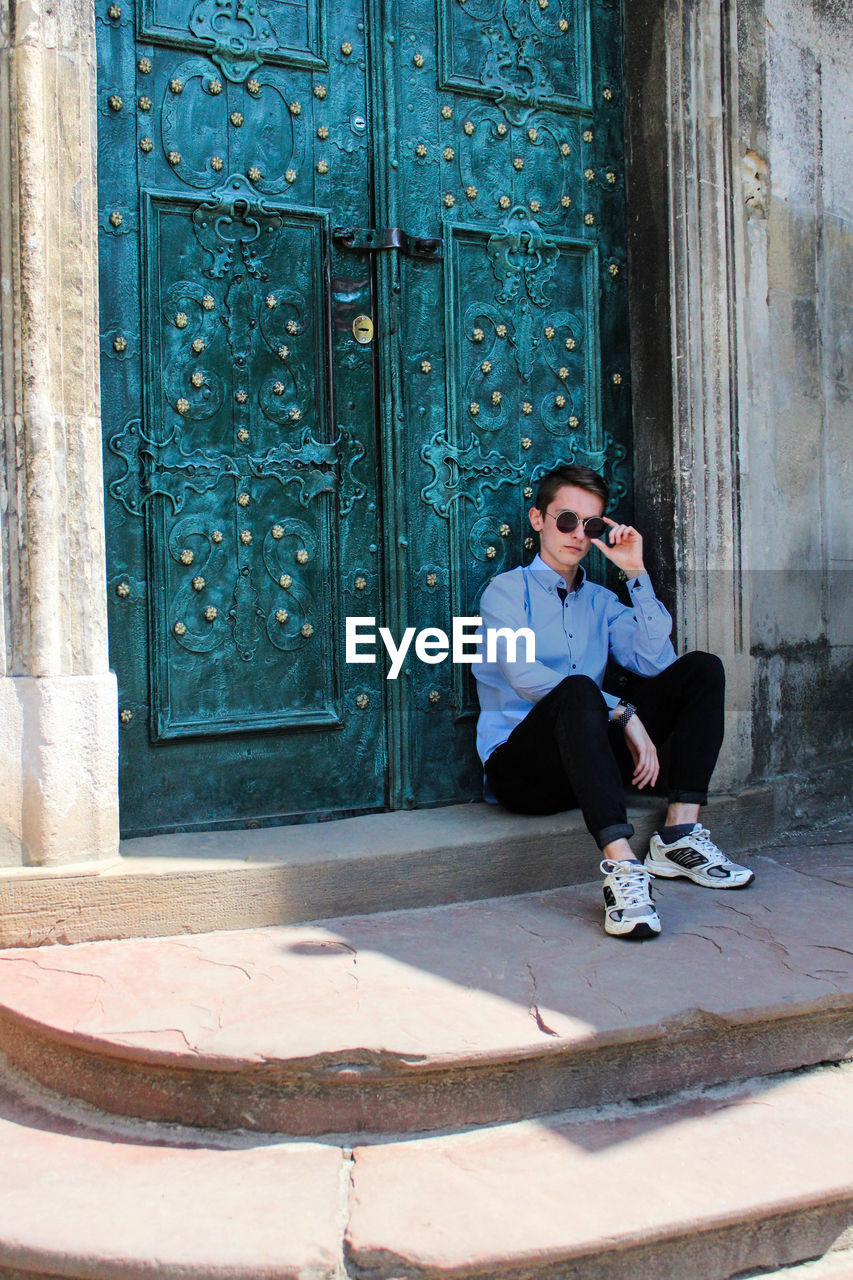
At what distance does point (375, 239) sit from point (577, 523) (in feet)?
3.73

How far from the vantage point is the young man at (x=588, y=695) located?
3086 mm

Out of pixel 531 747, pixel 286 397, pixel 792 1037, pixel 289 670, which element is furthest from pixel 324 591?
pixel 792 1037

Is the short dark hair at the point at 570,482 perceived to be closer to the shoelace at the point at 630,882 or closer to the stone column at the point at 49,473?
the shoelace at the point at 630,882

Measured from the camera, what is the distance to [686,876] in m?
3.37

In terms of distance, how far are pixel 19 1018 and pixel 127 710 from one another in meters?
1.05

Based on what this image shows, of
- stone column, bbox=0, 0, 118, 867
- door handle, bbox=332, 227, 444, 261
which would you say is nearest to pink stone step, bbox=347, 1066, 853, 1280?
stone column, bbox=0, 0, 118, 867

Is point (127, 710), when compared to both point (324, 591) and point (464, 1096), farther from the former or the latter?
point (464, 1096)

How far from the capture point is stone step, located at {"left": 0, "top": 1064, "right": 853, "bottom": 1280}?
1.80 meters

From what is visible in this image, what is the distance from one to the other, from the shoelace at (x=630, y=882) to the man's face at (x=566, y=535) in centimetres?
108

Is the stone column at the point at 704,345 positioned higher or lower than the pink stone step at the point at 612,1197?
higher

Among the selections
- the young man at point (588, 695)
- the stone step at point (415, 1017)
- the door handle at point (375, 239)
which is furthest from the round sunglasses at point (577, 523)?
the stone step at point (415, 1017)

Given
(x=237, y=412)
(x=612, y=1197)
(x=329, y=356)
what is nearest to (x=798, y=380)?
(x=329, y=356)

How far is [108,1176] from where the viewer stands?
80.5 inches

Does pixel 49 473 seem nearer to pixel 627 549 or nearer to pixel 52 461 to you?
pixel 52 461
